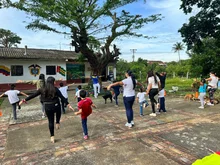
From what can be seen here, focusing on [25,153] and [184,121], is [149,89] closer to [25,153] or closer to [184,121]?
[184,121]

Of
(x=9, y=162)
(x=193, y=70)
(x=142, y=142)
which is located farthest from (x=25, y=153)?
(x=193, y=70)

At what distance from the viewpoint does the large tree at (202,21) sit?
12.9 meters

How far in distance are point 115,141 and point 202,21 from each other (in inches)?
501

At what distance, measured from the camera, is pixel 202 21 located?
13.3m

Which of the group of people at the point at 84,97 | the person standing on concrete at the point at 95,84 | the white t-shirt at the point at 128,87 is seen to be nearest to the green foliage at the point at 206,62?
the group of people at the point at 84,97

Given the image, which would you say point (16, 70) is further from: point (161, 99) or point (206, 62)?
point (206, 62)

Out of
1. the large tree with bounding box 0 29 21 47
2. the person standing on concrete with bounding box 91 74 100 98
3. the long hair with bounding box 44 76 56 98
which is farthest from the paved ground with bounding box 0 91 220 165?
the large tree with bounding box 0 29 21 47

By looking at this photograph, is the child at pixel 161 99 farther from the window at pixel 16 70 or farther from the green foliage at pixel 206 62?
the window at pixel 16 70

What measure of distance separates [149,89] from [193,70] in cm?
959

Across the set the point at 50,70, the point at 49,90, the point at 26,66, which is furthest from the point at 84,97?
the point at 50,70

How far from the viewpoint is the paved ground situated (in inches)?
134

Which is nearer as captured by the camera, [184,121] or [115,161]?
[115,161]

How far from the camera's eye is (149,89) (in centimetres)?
607

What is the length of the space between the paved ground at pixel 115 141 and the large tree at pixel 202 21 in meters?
9.31
